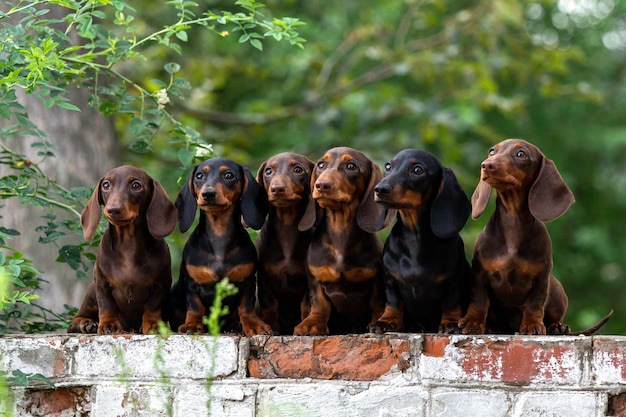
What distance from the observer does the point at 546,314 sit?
16.4ft

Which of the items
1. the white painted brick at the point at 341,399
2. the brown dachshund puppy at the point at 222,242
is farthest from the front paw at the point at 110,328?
the white painted brick at the point at 341,399

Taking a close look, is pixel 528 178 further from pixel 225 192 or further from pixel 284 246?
pixel 225 192

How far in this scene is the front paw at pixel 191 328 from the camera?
473 centimetres

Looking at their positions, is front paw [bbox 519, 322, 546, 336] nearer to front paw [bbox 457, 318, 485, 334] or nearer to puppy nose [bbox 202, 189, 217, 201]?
front paw [bbox 457, 318, 485, 334]

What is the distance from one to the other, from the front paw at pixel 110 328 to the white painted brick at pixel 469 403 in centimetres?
147

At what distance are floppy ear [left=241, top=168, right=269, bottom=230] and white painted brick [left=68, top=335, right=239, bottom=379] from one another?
588mm

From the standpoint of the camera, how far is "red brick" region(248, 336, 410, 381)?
4379 millimetres

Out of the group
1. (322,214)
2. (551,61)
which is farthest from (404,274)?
(551,61)

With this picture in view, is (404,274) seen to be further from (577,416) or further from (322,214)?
(577,416)

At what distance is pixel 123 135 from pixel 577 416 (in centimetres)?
762

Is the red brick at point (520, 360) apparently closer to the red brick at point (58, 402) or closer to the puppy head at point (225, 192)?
the puppy head at point (225, 192)

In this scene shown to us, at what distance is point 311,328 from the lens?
4660mm

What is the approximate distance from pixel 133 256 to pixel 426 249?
1335 millimetres

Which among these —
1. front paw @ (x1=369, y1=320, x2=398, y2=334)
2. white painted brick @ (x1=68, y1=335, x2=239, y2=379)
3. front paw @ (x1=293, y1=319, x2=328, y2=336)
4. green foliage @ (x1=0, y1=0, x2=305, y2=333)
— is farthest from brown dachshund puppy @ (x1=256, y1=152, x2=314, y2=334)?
green foliage @ (x1=0, y1=0, x2=305, y2=333)
